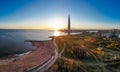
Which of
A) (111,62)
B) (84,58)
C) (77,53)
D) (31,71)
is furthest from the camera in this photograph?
(77,53)

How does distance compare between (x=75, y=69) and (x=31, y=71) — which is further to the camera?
(x=75, y=69)

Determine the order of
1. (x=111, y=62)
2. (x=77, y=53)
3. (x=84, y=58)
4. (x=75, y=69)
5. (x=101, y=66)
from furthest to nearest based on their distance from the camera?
(x=77, y=53)
(x=84, y=58)
(x=111, y=62)
(x=101, y=66)
(x=75, y=69)

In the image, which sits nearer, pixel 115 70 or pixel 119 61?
pixel 115 70

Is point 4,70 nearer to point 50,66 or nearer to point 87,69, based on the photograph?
point 50,66

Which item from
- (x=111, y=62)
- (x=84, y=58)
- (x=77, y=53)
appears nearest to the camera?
(x=111, y=62)

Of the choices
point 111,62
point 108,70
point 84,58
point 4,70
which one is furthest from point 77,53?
point 4,70

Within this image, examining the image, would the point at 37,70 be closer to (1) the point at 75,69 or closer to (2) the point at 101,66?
(1) the point at 75,69

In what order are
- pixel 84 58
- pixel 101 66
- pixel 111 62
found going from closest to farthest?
pixel 101 66
pixel 111 62
pixel 84 58

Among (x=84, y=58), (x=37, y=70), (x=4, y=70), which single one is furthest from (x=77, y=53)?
(x=4, y=70)
